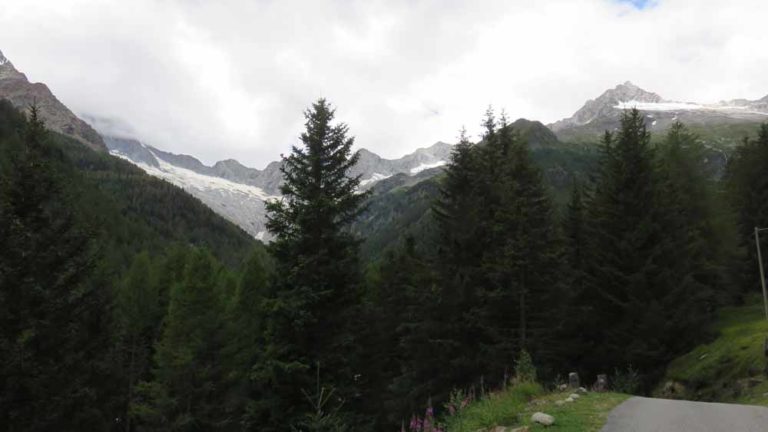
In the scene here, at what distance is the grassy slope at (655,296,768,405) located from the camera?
1694 centimetres

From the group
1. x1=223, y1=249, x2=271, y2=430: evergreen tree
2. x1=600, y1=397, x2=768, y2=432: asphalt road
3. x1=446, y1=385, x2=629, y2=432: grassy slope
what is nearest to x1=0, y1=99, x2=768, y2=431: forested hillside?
x1=223, y1=249, x2=271, y2=430: evergreen tree

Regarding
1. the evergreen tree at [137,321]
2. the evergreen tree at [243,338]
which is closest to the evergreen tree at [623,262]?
the evergreen tree at [243,338]

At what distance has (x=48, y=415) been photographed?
1391 centimetres

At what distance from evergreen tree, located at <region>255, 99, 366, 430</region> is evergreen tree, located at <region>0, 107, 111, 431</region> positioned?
5.78m

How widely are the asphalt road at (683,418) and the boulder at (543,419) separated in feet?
2.62

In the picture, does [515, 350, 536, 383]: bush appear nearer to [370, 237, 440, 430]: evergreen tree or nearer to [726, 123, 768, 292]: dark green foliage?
[370, 237, 440, 430]: evergreen tree

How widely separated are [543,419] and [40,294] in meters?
13.7

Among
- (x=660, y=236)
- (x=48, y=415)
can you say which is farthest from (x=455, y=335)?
(x=48, y=415)

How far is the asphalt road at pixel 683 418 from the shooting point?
8.34 metres

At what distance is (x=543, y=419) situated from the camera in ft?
27.8

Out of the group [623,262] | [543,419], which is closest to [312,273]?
[543,419]

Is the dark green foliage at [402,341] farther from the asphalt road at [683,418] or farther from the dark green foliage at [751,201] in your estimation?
the dark green foliage at [751,201]

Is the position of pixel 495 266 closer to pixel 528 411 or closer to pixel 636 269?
pixel 636 269

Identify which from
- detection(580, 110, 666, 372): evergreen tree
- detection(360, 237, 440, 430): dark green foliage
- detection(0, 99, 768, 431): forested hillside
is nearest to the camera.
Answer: detection(0, 99, 768, 431): forested hillside
